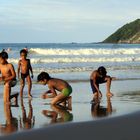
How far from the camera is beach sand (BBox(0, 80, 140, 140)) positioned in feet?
24.2

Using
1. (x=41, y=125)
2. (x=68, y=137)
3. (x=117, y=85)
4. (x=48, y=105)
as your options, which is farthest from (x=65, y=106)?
(x=117, y=85)

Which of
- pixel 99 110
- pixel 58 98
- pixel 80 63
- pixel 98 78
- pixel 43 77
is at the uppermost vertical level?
pixel 43 77

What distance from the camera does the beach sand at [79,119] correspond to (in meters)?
7.36

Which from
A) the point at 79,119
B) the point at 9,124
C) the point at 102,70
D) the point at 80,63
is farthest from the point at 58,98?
the point at 80,63

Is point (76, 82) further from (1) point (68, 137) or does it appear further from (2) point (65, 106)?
(1) point (68, 137)

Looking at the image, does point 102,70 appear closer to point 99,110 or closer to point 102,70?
point 102,70

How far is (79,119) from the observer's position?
29.7ft

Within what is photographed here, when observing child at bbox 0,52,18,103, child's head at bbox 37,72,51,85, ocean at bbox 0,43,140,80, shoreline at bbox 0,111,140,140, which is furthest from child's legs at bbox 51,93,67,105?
ocean at bbox 0,43,140,80

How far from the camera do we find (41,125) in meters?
8.41

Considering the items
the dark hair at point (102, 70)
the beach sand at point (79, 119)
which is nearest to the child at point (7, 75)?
the beach sand at point (79, 119)

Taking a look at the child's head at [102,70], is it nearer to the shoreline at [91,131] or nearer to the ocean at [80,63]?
the shoreline at [91,131]

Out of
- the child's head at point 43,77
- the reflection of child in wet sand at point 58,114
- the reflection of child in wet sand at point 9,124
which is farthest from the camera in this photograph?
the child's head at point 43,77

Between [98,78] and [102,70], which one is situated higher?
[102,70]

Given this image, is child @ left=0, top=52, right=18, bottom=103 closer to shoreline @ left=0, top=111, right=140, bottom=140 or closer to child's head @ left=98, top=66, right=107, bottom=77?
child's head @ left=98, top=66, right=107, bottom=77
